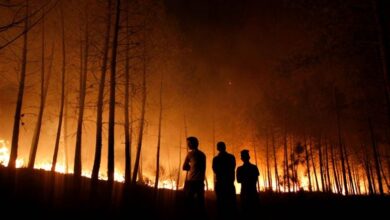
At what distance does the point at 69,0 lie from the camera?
59.9ft

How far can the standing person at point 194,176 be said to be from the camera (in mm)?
7758

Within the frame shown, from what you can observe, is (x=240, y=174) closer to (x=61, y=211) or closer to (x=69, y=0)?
(x=61, y=211)

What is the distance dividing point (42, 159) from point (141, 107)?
1795cm

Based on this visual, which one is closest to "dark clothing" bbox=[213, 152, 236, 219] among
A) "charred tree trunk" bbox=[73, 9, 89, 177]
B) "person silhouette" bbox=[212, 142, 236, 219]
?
"person silhouette" bbox=[212, 142, 236, 219]

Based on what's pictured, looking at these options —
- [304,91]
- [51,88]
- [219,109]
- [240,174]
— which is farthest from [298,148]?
[240,174]

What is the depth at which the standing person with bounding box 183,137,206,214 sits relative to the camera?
776 cm

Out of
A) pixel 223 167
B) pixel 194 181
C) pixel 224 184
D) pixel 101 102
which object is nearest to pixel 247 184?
pixel 224 184

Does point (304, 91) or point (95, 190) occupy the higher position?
point (304, 91)

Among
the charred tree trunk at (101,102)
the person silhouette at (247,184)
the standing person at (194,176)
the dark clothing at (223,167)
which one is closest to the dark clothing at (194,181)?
the standing person at (194,176)

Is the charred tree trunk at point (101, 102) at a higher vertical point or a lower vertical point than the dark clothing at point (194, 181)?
higher

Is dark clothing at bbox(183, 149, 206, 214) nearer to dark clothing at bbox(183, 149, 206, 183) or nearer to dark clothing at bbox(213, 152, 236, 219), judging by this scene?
dark clothing at bbox(183, 149, 206, 183)

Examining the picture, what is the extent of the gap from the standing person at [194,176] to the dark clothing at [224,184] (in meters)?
0.53

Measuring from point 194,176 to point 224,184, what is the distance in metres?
→ 0.95

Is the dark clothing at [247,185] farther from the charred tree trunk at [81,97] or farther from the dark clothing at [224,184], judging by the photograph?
the charred tree trunk at [81,97]
